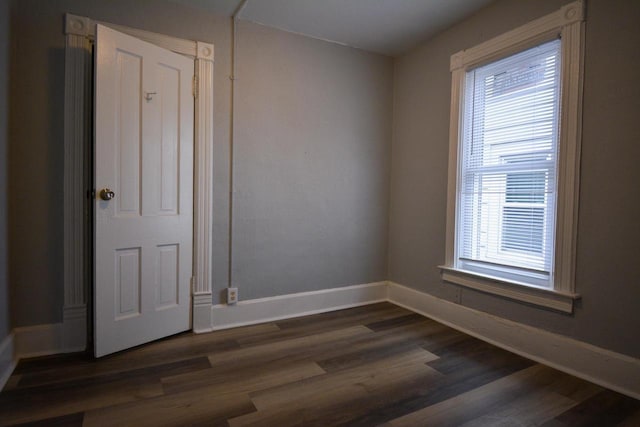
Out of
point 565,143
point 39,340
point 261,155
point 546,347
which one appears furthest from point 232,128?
point 546,347

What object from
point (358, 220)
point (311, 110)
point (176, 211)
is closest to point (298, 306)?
point (358, 220)

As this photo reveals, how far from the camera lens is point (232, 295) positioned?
107 inches

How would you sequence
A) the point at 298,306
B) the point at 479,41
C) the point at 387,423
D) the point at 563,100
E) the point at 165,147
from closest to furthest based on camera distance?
the point at 387,423 → the point at 563,100 → the point at 165,147 → the point at 479,41 → the point at 298,306

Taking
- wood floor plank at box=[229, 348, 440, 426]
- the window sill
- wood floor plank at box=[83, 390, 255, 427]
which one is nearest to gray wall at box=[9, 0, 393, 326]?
the window sill

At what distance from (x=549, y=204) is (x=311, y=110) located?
201cm

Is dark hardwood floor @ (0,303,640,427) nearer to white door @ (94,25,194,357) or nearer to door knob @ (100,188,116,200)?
white door @ (94,25,194,357)

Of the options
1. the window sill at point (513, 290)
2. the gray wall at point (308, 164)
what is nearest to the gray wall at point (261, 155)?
the gray wall at point (308, 164)

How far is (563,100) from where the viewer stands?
6.75 feet

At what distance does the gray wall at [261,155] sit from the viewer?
212cm

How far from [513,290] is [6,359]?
126 inches

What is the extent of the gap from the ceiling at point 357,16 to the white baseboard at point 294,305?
2.33 metres

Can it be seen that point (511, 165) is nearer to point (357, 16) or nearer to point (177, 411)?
point (357, 16)

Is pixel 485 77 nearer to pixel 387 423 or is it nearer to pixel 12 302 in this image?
pixel 387 423

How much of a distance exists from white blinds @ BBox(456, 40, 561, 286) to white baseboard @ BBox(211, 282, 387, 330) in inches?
39.3
